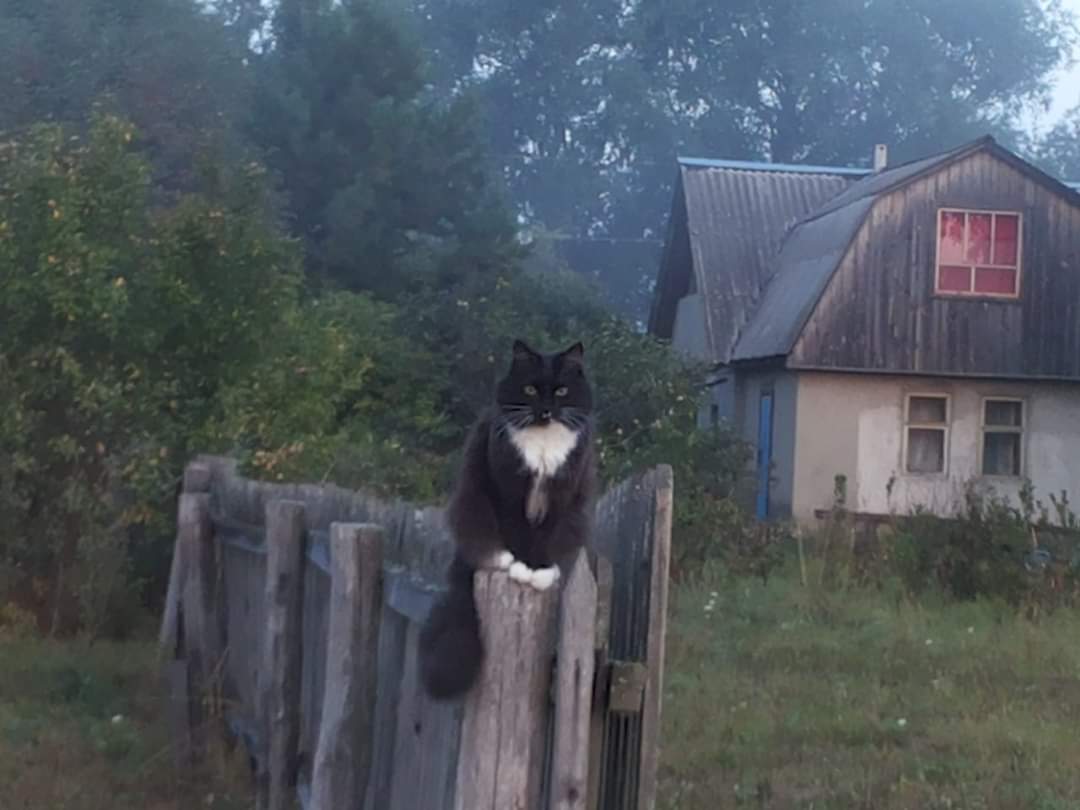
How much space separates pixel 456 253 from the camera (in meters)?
28.2

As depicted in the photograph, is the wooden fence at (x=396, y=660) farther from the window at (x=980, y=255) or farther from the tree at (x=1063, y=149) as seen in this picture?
the tree at (x=1063, y=149)

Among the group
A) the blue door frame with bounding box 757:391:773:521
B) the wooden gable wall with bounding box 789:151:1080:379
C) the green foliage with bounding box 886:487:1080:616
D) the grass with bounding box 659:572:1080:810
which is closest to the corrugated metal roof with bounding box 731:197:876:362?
the wooden gable wall with bounding box 789:151:1080:379

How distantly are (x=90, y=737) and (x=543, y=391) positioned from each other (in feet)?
18.4

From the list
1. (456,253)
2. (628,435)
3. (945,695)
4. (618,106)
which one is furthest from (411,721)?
(618,106)

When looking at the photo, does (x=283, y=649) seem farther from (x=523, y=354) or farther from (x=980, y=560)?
(x=980, y=560)

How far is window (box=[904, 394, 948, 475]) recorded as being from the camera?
25391 millimetres

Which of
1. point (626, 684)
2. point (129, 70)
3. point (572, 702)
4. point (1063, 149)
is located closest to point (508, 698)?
point (572, 702)

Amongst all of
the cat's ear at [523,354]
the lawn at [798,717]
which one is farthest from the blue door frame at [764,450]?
the cat's ear at [523,354]

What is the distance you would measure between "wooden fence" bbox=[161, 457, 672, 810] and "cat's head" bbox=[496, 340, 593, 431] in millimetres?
261

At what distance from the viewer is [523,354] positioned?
4371 millimetres

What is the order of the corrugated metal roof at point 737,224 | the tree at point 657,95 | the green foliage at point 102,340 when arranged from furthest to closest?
the tree at point 657,95 < the corrugated metal roof at point 737,224 < the green foliage at point 102,340

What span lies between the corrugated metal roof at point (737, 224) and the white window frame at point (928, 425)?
11.2 feet

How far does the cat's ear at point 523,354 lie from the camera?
4.33m

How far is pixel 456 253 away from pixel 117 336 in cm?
1707
